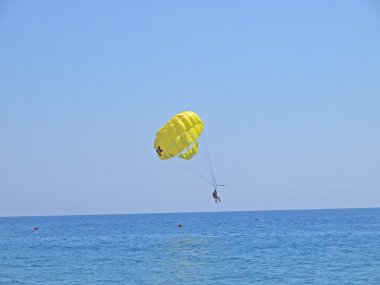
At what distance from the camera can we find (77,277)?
34.8m

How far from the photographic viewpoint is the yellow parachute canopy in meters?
36.3

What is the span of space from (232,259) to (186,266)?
510 centimetres

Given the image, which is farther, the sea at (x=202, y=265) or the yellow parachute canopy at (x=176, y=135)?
the yellow parachute canopy at (x=176, y=135)

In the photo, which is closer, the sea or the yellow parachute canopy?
the sea

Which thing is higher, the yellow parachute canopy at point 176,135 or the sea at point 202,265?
the yellow parachute canopy at point 176,135

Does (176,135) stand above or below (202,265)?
above

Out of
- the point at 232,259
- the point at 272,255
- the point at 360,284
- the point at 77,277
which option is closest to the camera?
the point at 360,284

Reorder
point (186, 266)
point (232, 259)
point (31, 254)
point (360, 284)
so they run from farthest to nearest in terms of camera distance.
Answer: point (31, 254) < point (232, 259) < point (186, 266) < point (360, 284)

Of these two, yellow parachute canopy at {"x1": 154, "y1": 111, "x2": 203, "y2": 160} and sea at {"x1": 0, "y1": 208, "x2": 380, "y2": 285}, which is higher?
yellow parachute canopy at {"x1": 154, "y1": 111, "x2": 203, "y2": 160}

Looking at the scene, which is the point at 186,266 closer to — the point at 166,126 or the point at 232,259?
the point at 232,259

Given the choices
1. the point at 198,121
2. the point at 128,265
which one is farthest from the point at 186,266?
the point at 198,121

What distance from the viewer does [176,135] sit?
36219 millimetres

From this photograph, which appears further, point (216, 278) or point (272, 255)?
point (272, 255)

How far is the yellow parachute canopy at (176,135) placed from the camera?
3628cm
